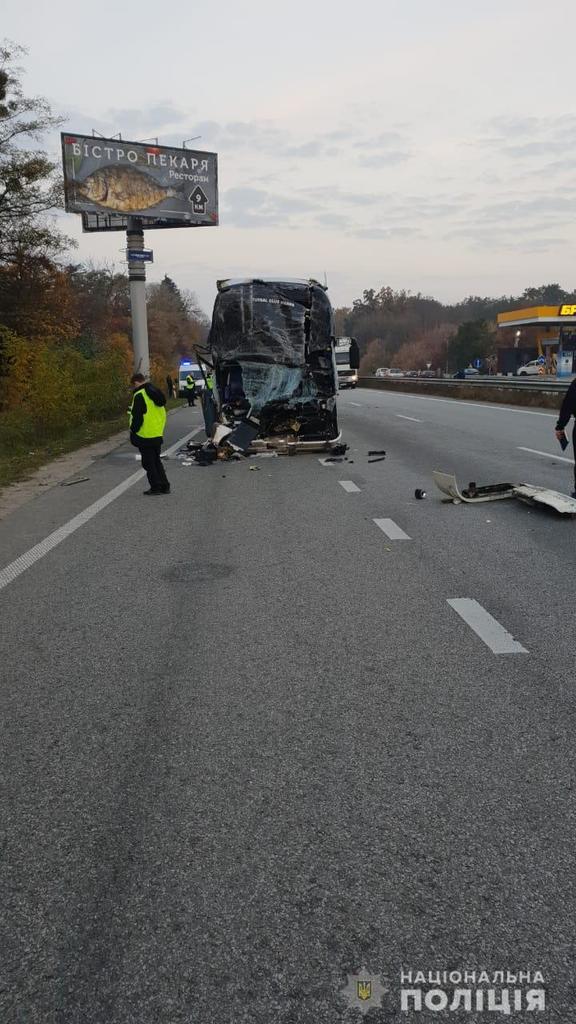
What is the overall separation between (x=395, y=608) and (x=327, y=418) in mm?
10273

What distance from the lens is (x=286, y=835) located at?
285cm

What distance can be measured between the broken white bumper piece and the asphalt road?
7.49 ft

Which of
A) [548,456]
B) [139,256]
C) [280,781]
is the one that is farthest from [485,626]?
[139,256]

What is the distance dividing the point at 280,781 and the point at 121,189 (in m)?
31.9

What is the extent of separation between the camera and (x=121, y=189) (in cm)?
3120

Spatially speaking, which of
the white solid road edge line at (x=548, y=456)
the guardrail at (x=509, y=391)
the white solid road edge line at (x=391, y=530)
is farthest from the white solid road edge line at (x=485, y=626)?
the guardrail at (x=509, y=391)

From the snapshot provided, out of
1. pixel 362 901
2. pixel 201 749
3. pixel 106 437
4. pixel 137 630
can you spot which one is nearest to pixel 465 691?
pixel 201 749

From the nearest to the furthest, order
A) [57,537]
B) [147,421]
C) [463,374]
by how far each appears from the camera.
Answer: [57,537] → [147,421] → [463,374]

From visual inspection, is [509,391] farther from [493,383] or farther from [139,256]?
[139,256]

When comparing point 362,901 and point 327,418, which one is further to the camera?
point 327,418

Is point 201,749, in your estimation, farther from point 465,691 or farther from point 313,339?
point 313,339

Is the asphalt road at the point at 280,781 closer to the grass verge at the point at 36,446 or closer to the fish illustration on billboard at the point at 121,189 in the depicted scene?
the grass verge at the point at 36,446

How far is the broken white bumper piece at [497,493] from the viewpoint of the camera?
9.06 m

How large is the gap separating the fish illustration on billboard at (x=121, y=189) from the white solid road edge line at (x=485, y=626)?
96.3 ft
